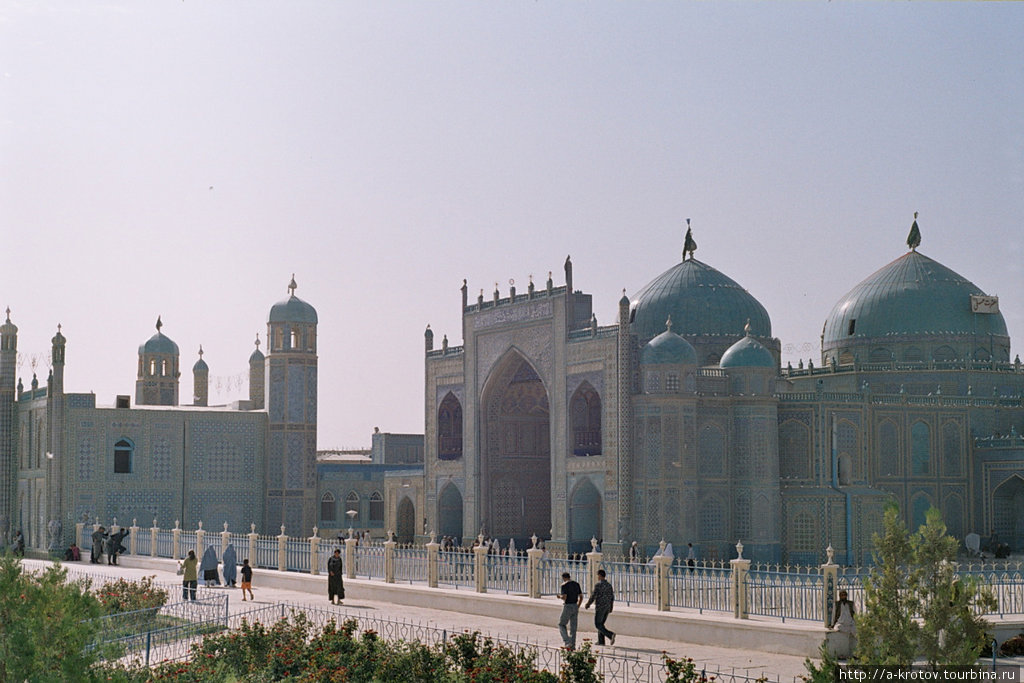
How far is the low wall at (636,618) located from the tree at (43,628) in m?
7.81

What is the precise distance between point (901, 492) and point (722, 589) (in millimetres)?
21254

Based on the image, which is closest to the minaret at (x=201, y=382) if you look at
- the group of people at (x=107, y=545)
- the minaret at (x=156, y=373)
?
the minaret at (x=156, y=373)

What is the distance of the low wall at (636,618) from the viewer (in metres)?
16.3

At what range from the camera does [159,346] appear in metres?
48.8

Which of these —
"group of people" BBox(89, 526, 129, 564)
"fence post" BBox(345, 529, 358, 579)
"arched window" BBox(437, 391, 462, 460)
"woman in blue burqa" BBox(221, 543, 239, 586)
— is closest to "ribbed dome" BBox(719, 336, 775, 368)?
"arched window" BBox(437, 391, 462, 460)

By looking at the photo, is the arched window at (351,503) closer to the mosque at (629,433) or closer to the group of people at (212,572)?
the mosque at (629,433)

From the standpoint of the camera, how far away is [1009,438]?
1497 inches

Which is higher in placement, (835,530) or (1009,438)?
(1009,438)

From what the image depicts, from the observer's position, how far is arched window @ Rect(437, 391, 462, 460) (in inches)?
1679

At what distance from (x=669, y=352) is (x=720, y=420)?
2.31 m

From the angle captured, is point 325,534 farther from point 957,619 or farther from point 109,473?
point 957,619

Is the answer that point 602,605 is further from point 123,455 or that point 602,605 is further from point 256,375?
point 256,375

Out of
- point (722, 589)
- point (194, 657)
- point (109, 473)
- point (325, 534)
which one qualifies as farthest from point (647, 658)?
point (325, 534)

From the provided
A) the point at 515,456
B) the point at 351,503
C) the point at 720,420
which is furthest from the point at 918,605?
the point at 351,503
